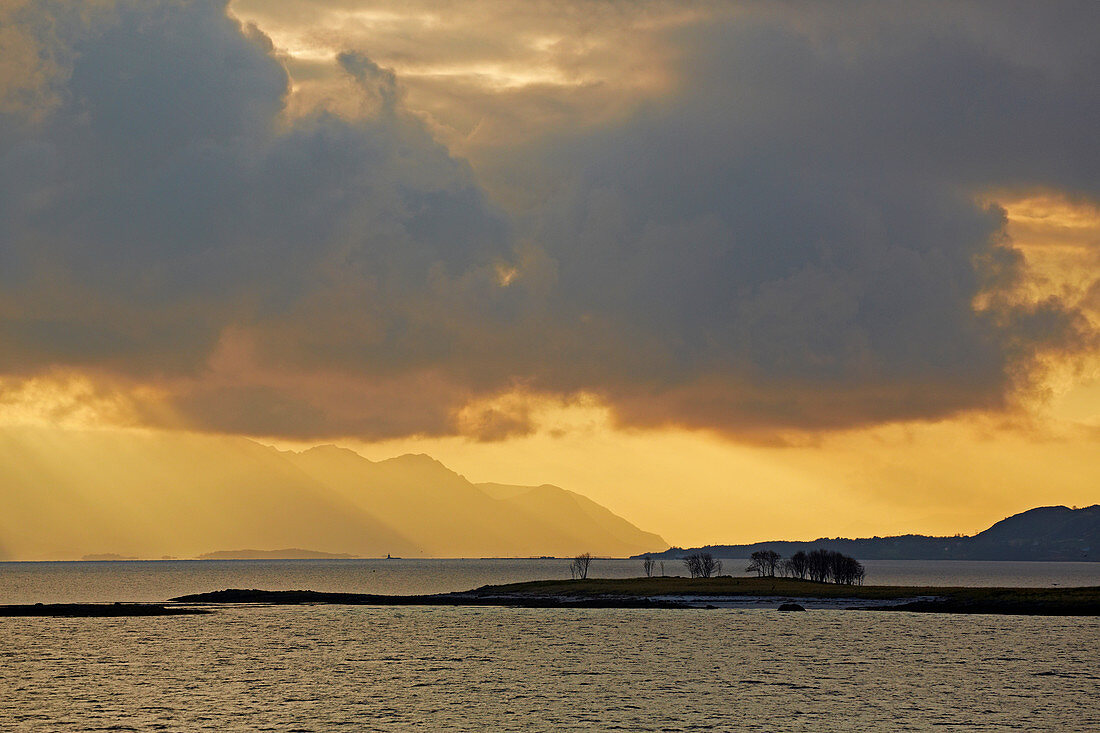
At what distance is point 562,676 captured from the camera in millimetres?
109812

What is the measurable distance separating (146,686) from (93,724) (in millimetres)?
23209

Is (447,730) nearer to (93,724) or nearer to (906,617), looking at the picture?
(93,724)

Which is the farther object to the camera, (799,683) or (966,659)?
(966,659)

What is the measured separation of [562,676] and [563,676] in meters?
0.10

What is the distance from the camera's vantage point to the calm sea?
8394 cm

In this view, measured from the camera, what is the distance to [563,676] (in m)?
110

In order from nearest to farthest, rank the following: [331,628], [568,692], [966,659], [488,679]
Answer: [568,692] → [488,679] → [966,659] → [331,628]

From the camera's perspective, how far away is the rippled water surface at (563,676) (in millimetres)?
84062

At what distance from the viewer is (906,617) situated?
608 feet

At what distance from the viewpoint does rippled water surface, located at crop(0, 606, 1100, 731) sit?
84062 millimetres

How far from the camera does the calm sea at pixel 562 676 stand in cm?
8394

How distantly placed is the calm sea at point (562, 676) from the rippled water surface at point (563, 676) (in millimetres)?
360

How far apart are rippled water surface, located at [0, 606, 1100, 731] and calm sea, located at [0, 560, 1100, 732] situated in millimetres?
360

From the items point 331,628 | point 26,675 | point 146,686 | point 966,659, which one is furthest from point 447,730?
point 331,628
